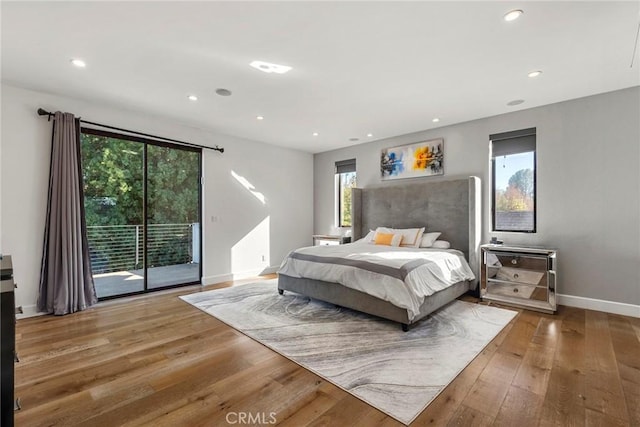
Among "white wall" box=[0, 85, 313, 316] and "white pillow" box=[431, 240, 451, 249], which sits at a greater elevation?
"white wall" box=[0, 85, 313, 316]

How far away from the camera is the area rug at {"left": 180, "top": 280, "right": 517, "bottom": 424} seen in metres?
2.02

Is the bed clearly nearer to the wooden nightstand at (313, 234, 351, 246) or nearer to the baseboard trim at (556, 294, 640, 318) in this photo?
the wooden nightstand at (313, 234, 351, 246)

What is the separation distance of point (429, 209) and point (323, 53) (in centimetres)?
315

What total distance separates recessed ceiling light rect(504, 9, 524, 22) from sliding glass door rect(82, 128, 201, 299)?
14.6 feet

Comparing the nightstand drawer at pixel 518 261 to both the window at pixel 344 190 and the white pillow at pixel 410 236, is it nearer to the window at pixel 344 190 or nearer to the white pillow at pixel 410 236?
the white pillow at pixel 410 236

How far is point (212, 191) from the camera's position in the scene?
16.6ft

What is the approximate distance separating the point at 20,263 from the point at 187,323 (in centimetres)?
207

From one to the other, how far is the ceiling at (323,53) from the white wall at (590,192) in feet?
0.83

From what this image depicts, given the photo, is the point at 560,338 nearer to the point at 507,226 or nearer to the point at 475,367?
the point at 475,367

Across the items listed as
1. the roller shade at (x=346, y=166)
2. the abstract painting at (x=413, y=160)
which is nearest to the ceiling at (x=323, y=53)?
the abstract painting at (x=413, y=160)

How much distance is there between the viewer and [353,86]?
3.32m

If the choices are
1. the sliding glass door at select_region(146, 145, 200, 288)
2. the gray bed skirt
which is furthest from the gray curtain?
the gray bed skirt

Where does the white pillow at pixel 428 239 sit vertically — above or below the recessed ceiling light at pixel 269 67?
below

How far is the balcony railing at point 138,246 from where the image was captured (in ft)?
13.3
